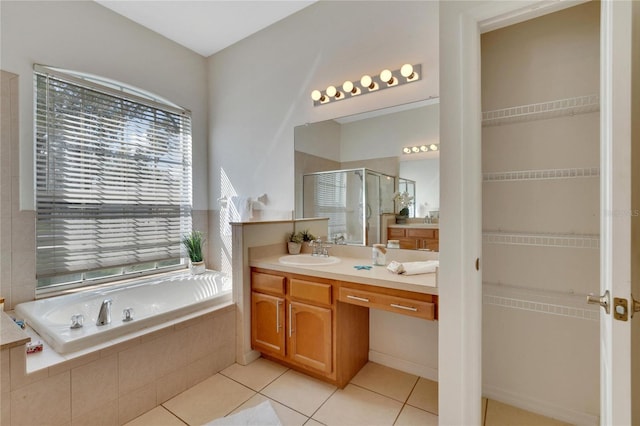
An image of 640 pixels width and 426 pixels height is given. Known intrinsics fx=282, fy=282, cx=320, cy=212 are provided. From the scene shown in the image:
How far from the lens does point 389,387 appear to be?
76.1 inches

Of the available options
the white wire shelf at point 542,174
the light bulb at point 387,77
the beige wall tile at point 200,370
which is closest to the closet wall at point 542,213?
the white wire shelf at point 542,174

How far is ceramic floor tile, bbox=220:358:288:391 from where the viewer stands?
1.99 meters

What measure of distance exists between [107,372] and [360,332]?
1590 mm

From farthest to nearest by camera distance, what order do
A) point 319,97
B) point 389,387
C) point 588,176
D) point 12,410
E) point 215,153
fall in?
point 215,153
point 319,97
point 389,387
point 588,176
point 12,410

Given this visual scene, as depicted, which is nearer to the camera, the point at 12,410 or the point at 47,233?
the point at 12,410

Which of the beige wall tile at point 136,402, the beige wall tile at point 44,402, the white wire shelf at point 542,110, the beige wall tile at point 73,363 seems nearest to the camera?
the beige wall tile at point 44,402

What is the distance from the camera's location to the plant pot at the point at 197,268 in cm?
308

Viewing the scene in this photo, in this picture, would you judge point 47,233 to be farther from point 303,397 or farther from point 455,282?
point 455,282

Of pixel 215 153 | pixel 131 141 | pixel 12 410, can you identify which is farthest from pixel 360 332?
pixel 131 141

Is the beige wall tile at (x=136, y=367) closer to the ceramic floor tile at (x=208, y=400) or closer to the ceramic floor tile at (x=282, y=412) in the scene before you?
the ceramic floor tile at (x=208, y=400)

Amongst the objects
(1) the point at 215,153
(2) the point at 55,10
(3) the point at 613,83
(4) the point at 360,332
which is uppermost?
(2) the point at 55,10

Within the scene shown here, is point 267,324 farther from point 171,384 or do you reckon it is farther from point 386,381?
point 386,381

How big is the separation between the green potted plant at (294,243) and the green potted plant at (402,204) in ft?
2.96

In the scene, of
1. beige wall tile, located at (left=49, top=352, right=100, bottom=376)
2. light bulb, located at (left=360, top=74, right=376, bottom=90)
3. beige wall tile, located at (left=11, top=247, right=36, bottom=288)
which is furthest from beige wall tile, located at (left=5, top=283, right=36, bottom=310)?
light bulb, located at (left=360, top=74, right=376, bottom=90)
